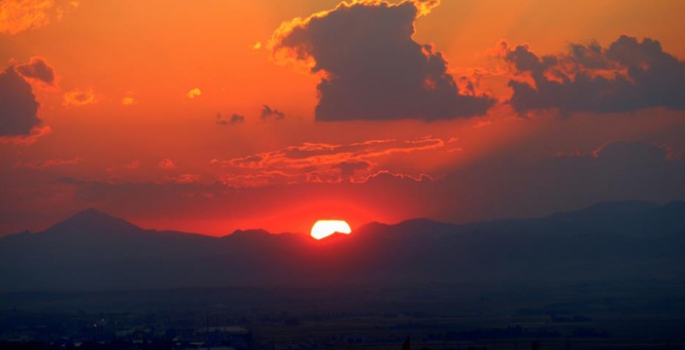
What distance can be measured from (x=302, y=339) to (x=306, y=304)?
6138 cm

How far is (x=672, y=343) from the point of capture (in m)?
79.9

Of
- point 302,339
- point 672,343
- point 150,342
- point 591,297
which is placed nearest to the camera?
point 672,343

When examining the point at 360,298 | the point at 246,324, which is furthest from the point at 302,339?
the point at 360,298

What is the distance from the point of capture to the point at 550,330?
342 feet

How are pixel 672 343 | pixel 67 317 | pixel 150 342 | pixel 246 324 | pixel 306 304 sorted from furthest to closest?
pixel 306 304 < pixel 67 317 < pixel 246 324 < pixel 150 342 < pixel 672 343

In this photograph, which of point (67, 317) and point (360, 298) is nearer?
point (67, 317)

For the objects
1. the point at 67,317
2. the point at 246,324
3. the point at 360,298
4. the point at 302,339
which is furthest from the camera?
the point at 360,298

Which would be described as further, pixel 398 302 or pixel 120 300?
pixel 120 300

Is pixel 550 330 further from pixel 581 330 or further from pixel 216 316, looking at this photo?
pixel 216 316

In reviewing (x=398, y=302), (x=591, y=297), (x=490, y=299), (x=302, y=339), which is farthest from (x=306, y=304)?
(x=302, y=339)

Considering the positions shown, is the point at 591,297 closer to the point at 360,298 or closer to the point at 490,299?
the point at 490,299

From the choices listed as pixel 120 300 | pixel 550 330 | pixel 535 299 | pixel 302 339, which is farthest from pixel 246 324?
pixel 120 300

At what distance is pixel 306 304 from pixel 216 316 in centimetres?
2610

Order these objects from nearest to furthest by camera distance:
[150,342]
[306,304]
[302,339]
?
[150,342] → [302,339] → [306,304]
